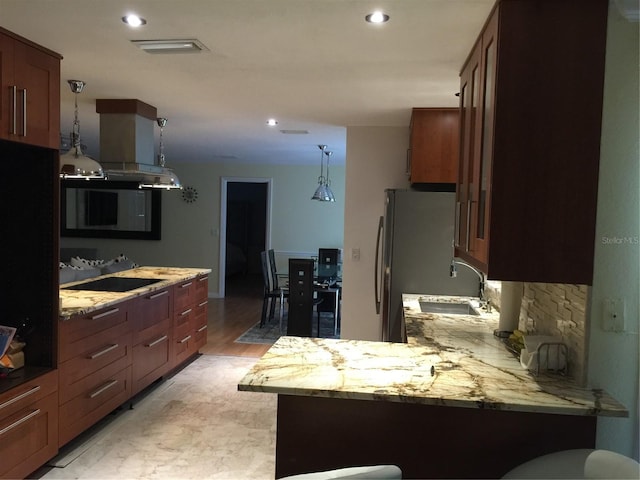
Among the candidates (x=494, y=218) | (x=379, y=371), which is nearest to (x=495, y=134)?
(x=494, y=218)

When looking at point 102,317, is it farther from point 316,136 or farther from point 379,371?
point 316,136

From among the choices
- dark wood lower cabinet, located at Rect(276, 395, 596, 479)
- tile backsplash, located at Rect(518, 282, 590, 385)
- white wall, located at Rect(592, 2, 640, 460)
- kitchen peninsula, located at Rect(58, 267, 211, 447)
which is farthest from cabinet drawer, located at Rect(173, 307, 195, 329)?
white wall, located at Rect(592, 2, 640, 460)

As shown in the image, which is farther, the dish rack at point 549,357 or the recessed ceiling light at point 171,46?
the recessed ceiling light at point 171,46

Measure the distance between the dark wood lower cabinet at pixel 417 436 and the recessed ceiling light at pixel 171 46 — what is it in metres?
1.67

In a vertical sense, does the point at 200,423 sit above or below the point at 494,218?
below

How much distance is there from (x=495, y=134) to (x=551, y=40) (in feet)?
1.20

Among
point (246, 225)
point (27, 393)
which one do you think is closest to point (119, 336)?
point (27, 393)

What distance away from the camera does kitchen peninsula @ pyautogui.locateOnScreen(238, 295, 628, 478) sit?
1683 millimetres

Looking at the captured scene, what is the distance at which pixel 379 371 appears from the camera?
74.8 inches

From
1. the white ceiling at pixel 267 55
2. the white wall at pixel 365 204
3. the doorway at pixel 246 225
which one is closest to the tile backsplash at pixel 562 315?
the white ceiling at pixel 267 55

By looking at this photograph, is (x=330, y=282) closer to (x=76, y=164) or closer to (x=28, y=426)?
(x=76, y=164)

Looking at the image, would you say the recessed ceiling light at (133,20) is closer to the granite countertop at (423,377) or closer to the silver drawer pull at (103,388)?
the granite countertop at (423,377)

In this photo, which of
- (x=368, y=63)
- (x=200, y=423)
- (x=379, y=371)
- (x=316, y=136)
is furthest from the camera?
(x=316, y=136)

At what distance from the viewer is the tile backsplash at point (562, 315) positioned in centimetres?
182
